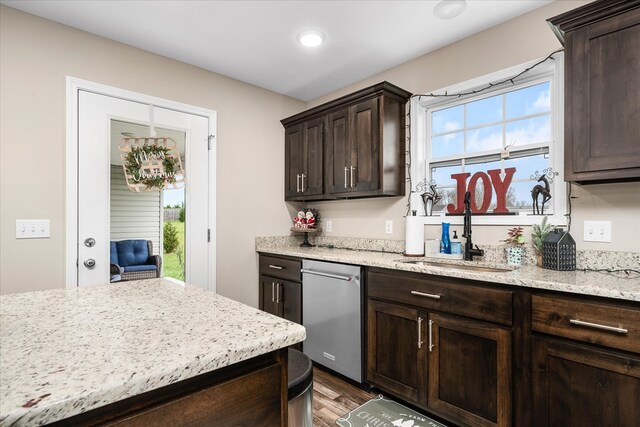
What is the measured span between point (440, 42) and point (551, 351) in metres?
2.25

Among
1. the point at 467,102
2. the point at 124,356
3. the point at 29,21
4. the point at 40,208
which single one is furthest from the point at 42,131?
the point at 467,102

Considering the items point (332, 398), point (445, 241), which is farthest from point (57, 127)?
point (445, 241)

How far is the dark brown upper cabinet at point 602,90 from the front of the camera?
5.25 ft

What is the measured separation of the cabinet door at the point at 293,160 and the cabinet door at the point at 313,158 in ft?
0.22

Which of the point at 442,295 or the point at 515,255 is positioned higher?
the point at 515,255

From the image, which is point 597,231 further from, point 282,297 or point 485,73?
point 282,297

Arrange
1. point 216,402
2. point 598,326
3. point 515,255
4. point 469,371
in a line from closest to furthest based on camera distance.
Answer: point 216,402, point 598,326, point 469,371, point 515,255

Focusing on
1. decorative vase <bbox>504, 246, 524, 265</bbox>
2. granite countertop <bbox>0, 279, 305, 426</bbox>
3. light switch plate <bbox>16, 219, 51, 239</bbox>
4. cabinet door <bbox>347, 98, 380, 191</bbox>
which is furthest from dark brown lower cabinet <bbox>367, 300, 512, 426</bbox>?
light switch plate <bbox>16, 219, 51, 239</bbox>

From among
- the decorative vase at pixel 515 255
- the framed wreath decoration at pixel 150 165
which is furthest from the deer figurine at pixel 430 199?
the framed wreath decoration at pixel 150 165

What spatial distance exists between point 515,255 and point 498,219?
13.1 inches

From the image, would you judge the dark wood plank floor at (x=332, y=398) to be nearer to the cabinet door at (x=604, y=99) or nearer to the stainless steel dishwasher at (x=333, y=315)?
the stainless steel dishwasher at (x=333, y=315)

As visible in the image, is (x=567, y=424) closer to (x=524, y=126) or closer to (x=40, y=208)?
(x=524, y=126)

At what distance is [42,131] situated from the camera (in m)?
2.29

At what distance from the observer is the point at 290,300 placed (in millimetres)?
3047
